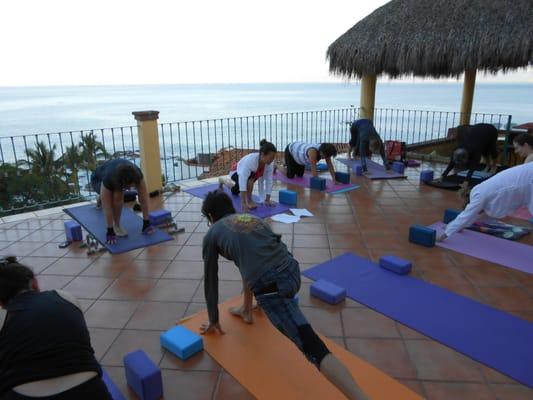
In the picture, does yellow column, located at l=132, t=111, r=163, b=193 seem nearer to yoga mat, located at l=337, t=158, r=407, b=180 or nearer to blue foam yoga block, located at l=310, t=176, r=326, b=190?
blue foam yoga block, located at l=310, t=176, r=326, b=190

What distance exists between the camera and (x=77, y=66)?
3269 centimetres

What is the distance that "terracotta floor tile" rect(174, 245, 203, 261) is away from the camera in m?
3.79

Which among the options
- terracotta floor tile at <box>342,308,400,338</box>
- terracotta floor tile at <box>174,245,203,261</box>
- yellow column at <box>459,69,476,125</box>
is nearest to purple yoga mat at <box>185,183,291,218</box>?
terracotta floor tile at <box>174,245,203,261</box>

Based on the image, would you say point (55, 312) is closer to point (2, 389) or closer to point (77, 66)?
point (2, 389)

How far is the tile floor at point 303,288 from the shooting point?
7.32ft

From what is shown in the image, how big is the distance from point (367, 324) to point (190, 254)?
187 cm

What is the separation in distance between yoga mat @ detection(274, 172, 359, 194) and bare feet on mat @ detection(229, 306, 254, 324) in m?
3.64

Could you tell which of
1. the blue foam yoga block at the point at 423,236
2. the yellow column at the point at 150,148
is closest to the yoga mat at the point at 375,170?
the blue foam yoga block at the point at 423,236

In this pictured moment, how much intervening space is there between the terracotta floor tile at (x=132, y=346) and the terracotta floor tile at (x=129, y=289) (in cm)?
49

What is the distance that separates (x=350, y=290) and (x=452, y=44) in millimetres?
5966

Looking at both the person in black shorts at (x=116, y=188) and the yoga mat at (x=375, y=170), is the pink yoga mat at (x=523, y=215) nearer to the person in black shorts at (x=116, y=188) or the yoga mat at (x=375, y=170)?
the yoga mat at (x=375, y=170)

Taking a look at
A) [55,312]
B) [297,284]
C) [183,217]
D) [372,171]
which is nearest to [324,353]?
[297,284]

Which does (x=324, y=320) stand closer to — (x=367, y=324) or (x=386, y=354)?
(x=367, y=324)

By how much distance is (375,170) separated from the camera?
7.44m
